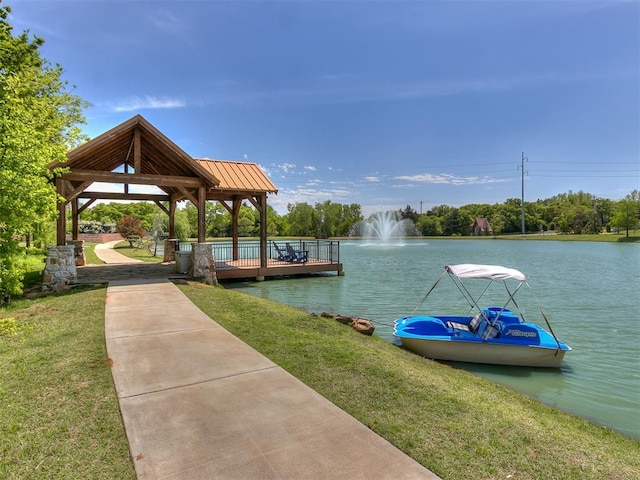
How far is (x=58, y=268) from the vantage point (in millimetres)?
10812

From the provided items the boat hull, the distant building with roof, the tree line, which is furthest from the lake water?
the distant building with roof

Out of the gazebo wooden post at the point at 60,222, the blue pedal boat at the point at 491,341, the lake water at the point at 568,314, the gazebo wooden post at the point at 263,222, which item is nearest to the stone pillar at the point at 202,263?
the lake water at the point at 568,314

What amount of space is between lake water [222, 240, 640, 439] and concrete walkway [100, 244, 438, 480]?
4286 mm

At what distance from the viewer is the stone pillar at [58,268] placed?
1068 cm

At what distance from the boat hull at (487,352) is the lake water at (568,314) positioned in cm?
16

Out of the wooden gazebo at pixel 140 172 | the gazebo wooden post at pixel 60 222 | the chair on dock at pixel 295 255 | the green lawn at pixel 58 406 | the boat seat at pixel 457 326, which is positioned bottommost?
the boat seat at pixel 457 326

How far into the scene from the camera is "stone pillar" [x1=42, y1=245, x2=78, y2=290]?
10.7 metres

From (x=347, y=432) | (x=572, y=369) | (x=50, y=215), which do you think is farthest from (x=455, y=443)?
(x=50, y=215)

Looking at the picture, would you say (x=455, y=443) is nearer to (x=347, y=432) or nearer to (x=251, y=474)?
(x=347, y=432)

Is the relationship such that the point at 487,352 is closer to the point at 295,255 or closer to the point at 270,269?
the point at 270,269

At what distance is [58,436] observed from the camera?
10.6 ft

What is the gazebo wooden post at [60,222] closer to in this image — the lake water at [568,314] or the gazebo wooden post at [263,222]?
the lake water at [568,314]

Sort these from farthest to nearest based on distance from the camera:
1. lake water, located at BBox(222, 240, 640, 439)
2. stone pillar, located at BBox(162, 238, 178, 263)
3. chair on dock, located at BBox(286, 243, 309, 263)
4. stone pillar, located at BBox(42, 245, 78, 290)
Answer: chair on dock, located at BBox(286, 243, 309, 263)
stone pillar, located at BBox(162, 238, 178, 263)
stone pillar, located at BBox(42, 245, 78, 290)
lake water, located at BBox(222, 240, 640, 439)

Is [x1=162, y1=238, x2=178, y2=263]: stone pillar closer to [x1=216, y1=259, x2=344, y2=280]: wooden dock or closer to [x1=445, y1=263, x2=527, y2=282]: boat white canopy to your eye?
[x1=216, y1=259, x2=344, y2=280]: wooden dock
